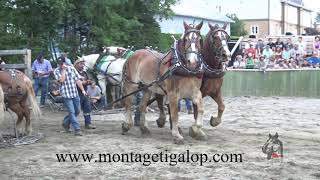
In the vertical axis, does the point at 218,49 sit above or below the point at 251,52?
below

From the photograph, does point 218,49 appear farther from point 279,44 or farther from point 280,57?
point 279,44

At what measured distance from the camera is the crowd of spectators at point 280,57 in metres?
21.4

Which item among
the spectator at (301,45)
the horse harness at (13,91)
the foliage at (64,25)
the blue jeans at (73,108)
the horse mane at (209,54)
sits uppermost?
the foliage at (64,25)

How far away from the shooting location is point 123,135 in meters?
11.0

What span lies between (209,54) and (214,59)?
163 mm

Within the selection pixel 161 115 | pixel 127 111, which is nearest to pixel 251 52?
pixel 161 115

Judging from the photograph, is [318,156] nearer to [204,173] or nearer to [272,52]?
[204,173]

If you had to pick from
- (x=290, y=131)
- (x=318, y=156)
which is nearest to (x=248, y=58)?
(x=290, y=131)

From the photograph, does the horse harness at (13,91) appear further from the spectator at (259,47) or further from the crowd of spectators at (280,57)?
the spectator at (259,47)

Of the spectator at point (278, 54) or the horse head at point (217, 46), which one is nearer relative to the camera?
the horse head at point (217, 46)

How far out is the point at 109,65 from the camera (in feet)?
49.6

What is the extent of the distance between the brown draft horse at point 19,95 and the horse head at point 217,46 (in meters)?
3.66

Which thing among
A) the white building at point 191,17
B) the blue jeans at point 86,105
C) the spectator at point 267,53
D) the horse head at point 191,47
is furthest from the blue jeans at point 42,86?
the white building at point 191,17

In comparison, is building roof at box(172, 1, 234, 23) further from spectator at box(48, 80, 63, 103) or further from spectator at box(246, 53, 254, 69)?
spectator at box(48, 80, 63, 103)
